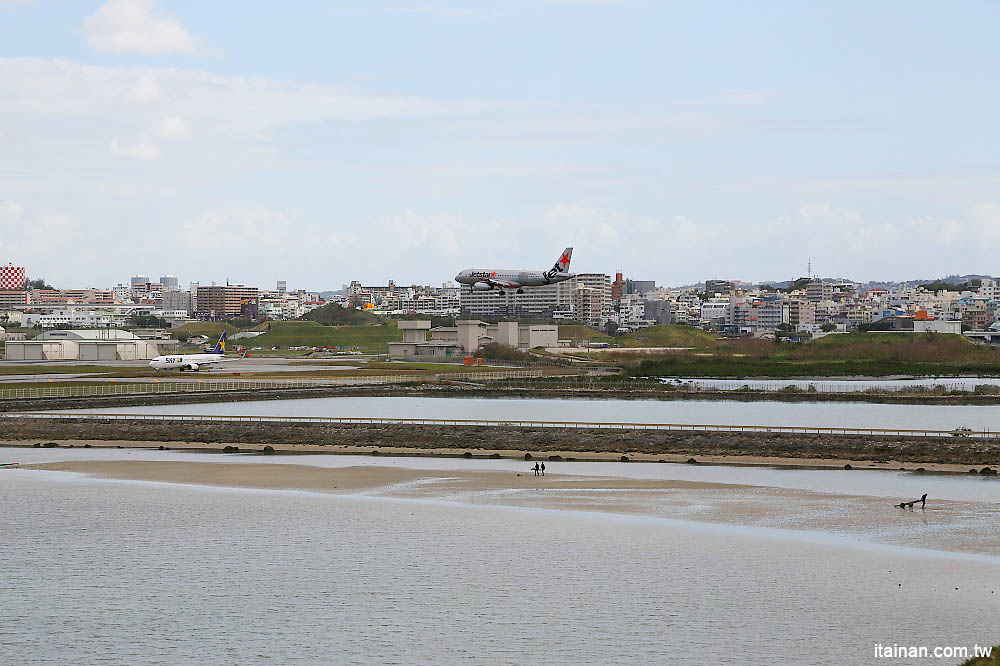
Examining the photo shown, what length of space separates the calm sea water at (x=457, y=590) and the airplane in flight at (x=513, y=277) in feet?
272

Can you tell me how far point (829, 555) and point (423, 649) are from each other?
15.5 meters

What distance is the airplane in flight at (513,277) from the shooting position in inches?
5074

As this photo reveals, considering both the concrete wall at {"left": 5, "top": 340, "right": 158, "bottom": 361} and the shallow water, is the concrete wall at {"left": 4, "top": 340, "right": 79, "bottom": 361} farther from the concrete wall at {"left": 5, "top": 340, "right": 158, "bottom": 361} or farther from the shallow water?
the shallow water

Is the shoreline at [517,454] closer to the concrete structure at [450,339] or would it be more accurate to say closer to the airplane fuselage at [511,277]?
the airplane fuselage at [511,277]

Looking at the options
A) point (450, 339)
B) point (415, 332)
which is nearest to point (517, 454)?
point (415, 332)

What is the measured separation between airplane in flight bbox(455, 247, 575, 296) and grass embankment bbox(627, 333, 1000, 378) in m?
18.6

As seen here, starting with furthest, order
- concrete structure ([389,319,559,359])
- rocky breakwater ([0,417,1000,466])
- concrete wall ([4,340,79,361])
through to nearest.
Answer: concrete structure ([389,319,559,359]), concrete wall ([4,340,79,361]), rocky breakwater ([0,417,1000,466])

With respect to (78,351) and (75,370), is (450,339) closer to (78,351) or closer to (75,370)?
(78,351)

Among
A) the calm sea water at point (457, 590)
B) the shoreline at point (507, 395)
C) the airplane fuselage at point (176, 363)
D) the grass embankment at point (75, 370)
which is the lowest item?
the calm sea water at point (457, 590)

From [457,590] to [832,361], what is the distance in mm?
146650

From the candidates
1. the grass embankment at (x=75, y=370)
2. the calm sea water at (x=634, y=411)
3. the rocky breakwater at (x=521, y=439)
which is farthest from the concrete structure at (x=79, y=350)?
the rocky breakwater at (x=521, y=439)

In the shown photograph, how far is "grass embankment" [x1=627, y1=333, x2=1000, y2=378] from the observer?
148250mm

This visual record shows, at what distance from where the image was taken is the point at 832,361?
172 metres

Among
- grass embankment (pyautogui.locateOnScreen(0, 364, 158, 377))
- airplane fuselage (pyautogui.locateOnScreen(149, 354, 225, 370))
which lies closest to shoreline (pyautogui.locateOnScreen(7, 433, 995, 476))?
grass embankment (pyautogui.locateOnScreen(0, 364, 158, 377))
